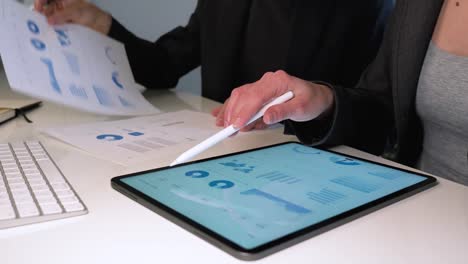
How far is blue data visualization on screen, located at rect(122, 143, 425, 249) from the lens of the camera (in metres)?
0.42

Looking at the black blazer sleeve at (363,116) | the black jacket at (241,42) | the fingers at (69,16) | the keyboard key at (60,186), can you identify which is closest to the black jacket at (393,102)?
the black blazer sleeve at (363,116)

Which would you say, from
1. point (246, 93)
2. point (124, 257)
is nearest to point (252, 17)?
point (246, 93)

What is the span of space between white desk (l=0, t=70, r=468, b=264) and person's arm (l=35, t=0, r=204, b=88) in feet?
1.67

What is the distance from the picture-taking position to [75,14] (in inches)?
38.1

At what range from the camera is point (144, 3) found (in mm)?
1960

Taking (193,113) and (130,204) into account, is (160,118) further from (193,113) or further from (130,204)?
(130,204)

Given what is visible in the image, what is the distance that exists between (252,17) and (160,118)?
405 mm

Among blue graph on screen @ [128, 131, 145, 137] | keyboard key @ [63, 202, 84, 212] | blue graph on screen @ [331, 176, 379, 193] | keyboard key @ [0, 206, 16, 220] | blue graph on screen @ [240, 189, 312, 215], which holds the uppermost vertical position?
blue graph on screen @ [331, 176, 379, 193]

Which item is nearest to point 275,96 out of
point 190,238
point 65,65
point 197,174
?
point 197,174

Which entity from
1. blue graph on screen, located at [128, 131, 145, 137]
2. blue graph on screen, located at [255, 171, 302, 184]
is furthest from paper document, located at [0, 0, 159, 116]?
blue graph on screen, located at [255, 171, 302, 184]

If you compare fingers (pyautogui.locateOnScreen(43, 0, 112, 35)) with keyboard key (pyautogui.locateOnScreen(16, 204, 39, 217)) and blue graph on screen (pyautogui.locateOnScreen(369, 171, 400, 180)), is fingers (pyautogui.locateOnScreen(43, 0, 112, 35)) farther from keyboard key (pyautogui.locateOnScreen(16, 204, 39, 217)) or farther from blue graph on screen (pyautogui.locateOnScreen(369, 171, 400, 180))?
blue graph on screen (pyautogui.locateOnScreen(369, 171, 400, 180))

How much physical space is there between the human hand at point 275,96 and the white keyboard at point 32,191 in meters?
0.21

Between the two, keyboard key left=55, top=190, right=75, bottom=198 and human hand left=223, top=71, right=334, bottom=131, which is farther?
human hand left=223, top=71, right=334, bottom=131

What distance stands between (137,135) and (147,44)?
0.46 m
